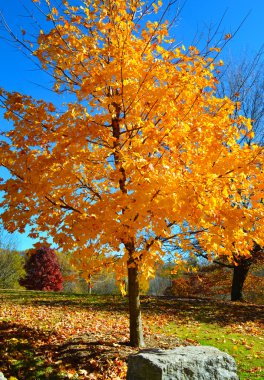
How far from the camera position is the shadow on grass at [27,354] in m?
5.43

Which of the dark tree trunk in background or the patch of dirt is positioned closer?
the patch of dirt

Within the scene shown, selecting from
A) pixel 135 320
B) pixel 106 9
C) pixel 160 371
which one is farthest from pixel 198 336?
pixel 106 9

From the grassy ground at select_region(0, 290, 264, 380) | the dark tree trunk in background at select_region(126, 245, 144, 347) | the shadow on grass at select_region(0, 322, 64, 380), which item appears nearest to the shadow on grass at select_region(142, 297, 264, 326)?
the grassy ground at select_region(0, 290, 264, 380)

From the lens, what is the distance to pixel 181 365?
4688 millimetres

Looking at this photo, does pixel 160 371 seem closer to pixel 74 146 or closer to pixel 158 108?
pixel 74 146

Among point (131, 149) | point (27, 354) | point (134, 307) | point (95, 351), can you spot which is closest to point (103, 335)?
point (95, 351)

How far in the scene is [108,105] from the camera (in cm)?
525

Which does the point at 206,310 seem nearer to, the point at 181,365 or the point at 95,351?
the point at 95,351

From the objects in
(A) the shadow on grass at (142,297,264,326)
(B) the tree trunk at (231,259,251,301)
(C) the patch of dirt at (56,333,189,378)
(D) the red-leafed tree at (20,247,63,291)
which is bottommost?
(C) the patch of dirt at (56,333,189,378)

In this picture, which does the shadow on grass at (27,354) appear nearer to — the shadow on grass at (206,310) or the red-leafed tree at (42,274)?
the shadow on grass at (206,310)

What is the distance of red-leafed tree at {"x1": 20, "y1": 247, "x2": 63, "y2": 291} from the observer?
37.8 m

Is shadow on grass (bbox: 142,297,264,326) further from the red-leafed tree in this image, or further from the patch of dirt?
the red-leafed tree

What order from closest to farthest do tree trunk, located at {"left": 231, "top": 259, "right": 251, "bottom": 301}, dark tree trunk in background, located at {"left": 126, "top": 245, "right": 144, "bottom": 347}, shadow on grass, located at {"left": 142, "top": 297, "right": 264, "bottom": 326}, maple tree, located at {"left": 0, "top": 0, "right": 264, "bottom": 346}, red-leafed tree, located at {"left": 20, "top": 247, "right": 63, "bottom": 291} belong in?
maple tree, located at {"left": 0, "top": 0, "right": 264, "bottom": 346}
dark tree trunk in background, located at {"left": 126, "top": 245, "right": 144, "bottom": 347}
shadow on grass, located at {"left": 142, "top": 297, "right": 264, "bottom": 326}
tree trunk, located at {"left": 231, "top": 259, "right": 251, "bottom": 301}
red-leafed tree, located at {"left": 20, "top": 247, "right": 63, "bottom": 291}

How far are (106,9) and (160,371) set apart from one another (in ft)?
18.7
